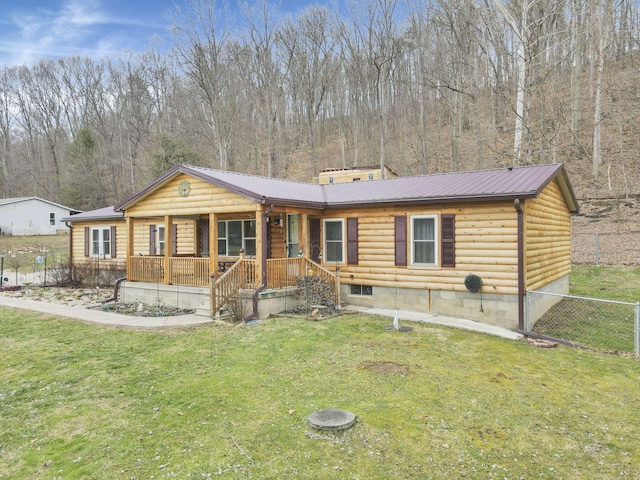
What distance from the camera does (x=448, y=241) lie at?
11531mm

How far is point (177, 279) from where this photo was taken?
45.1 feet

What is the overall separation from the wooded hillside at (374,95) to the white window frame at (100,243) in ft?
37.1

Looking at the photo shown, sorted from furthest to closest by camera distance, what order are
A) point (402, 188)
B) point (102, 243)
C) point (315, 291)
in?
point (102, 243), point (402, 188), point (315, 291)

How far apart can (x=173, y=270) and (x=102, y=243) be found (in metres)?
9.24

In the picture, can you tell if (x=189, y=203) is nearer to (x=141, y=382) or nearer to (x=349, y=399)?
(x=141, y=382)

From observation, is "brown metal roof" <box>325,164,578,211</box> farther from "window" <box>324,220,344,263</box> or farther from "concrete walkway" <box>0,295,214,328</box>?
"concrete walkway" <box>0,295,214,328</box>

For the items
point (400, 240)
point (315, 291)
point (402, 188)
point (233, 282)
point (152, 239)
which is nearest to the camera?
point (233, 282)

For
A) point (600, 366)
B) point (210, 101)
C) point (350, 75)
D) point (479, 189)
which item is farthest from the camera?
point (350, 75)

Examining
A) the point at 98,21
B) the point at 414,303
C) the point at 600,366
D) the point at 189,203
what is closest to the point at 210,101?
the point at 98,21

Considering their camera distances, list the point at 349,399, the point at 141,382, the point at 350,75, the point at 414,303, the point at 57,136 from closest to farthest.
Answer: the point at 349,399 < the point at 141,382 < the point at 414,303 < the point at 350,75 < the point at 57,136

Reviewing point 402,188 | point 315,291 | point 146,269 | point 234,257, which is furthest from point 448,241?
point 146,269

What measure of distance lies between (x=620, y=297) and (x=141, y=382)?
14.4m

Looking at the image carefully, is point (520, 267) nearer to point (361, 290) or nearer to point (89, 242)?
point (361, 290)

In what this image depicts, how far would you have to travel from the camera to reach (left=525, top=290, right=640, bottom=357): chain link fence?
9250 millimetres
